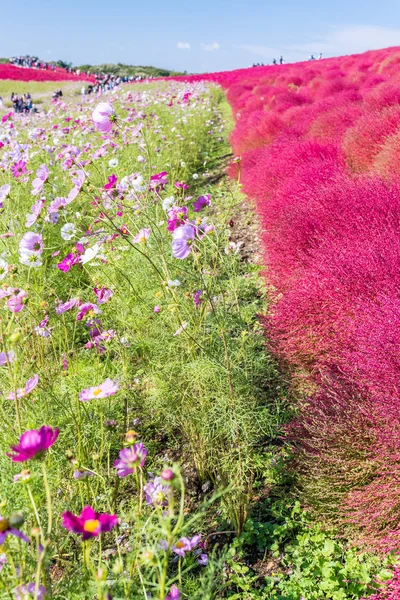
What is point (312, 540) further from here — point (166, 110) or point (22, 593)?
point (166, 110)

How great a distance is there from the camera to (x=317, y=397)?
1560 millimetres

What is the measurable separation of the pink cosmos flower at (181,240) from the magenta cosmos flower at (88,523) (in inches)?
24.4

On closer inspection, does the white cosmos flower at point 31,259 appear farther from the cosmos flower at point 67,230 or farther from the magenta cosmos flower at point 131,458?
the magenta cosmos flower at point 131,458

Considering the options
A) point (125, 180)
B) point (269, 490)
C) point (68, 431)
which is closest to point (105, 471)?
point (68, 431)

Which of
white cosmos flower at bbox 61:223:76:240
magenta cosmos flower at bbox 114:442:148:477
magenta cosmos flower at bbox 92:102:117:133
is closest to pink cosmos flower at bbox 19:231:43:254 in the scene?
white cosmos flower at bbox 61:223:76:240

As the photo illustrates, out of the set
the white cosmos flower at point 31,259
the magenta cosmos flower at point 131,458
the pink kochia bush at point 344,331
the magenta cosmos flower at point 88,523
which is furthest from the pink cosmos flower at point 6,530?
the white cosmos flower at point 31,259

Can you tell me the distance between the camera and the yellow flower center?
0.74 metres

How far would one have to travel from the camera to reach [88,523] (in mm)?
751

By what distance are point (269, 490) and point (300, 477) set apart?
17 centimetres

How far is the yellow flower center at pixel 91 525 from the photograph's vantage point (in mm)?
736

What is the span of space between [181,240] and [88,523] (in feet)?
2.20

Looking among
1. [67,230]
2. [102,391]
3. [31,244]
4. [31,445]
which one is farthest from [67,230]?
[31,445]

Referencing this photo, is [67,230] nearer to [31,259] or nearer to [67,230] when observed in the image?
[67,230]

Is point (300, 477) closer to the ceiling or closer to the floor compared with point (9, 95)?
closer to the floor
